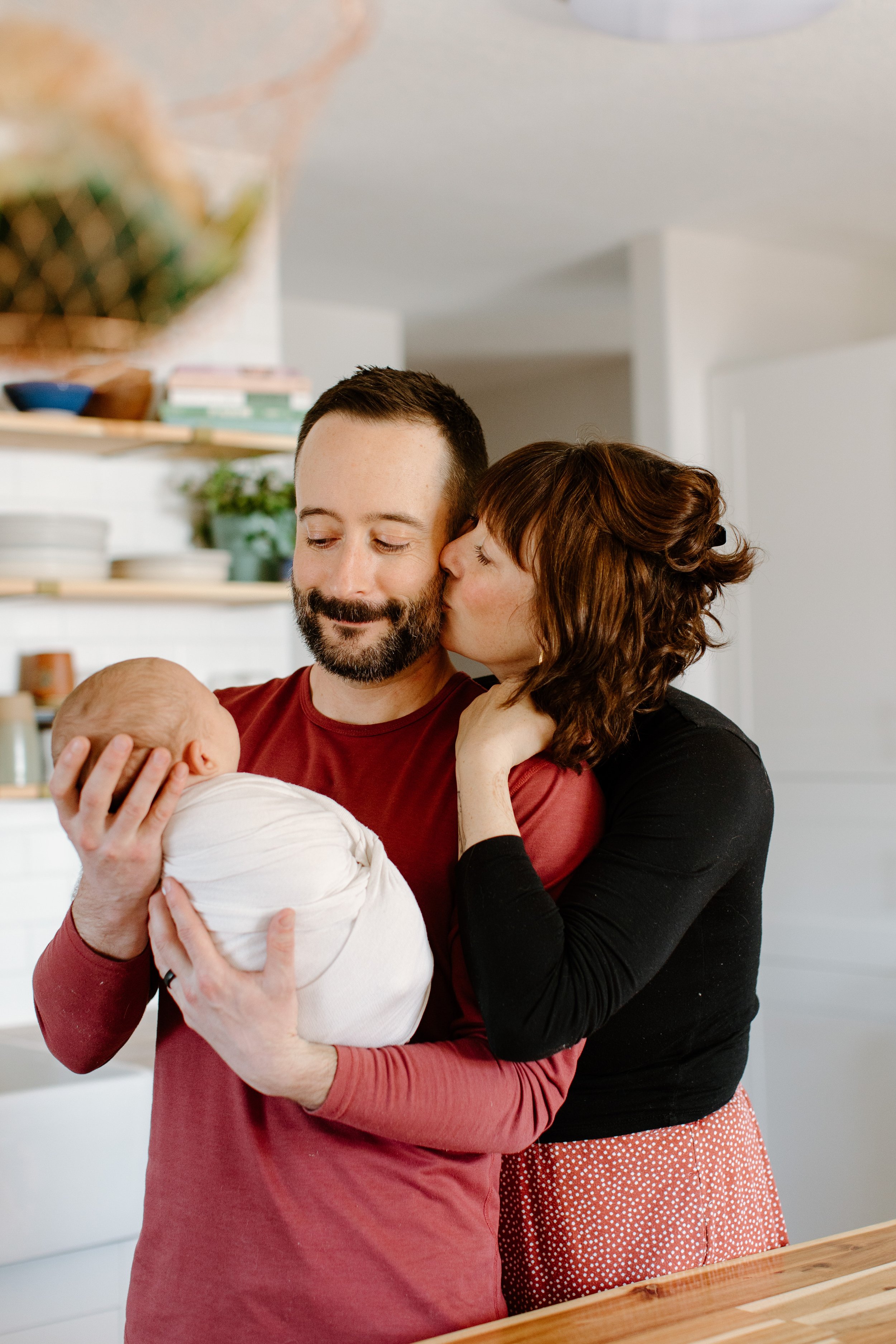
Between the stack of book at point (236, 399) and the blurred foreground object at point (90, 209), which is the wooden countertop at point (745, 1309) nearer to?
the blurred foreground object at point (90, 209)

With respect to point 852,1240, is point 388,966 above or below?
above

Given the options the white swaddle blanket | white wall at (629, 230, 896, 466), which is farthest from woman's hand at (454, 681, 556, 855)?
white wall at (629, 230, 896, 466)

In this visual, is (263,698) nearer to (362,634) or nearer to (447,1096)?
(362,634)

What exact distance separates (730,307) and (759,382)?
423mm

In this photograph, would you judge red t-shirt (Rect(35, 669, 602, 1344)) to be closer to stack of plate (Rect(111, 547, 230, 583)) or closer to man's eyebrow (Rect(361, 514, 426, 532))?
A: man's eyebrow (Rect(361, 514, 426, 532))

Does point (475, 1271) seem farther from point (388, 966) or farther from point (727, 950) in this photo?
point (727, 950)

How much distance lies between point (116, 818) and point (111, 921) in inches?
5.1

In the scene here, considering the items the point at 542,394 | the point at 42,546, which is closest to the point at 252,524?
the point at 42,546

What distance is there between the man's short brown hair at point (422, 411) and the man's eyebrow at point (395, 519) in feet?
0.19

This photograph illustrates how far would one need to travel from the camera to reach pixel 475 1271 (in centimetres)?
116

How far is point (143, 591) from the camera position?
116 inches

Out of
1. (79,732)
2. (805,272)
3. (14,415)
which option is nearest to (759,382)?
(805,272)

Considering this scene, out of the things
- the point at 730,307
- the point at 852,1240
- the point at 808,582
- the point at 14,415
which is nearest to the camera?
the point at 852,1240

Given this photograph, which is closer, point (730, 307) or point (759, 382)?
point (759, 382)
